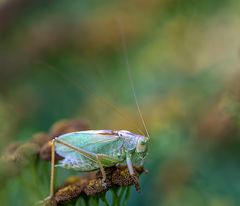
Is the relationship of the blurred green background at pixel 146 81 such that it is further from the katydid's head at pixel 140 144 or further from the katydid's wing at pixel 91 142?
the katydid's head at pixel 140 144

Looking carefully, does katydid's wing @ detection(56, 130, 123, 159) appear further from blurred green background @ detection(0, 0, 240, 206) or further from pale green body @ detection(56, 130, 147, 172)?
blurred green background @ detection(0, 0, 240, 206)

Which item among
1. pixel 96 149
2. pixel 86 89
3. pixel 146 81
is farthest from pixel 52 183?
pixel 86 89

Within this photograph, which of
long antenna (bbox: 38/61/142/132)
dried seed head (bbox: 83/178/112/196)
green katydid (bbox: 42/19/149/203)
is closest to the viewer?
dried seed head (bbox: 83/178/112/196)

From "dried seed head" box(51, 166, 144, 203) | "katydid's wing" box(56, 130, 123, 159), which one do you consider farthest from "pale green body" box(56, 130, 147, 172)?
"dried seed head" box(51, 166, 144, 203)

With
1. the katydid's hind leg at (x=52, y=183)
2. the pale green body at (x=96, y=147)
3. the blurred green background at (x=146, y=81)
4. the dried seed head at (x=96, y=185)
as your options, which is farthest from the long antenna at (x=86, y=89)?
the dried seed head at (x=96, y=185)

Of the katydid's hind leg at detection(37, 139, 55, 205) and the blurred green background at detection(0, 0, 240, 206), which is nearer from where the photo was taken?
the katydid's hind leg at detection(37, 139, 55, 205)

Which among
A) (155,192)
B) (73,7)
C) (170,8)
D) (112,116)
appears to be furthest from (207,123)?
(73,7)

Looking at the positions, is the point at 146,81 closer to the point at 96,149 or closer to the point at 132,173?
the point at 96,149
